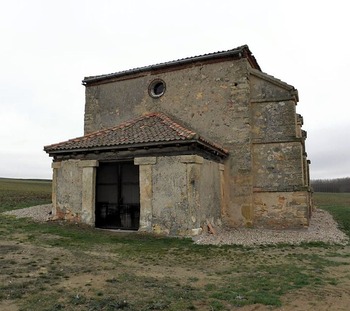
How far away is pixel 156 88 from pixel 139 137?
4.11 m

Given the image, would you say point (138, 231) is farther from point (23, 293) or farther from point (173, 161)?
point (23, 293)

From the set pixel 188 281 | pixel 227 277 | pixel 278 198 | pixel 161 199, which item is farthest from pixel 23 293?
pixel 278 198

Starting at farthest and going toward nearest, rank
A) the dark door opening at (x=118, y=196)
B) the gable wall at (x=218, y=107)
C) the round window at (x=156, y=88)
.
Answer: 1. the round window at (x=156, y=88)
2. the gable wall at (x=218, y=107)
3. the dark door opening at (x=118, y=196)

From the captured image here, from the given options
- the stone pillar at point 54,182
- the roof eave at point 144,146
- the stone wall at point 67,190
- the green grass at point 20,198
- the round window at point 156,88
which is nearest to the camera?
the roof eave at point 144,146

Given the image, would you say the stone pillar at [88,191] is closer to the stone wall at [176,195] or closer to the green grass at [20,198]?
the stone wall at [176,195]

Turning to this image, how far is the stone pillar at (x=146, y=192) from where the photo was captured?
11.0 m

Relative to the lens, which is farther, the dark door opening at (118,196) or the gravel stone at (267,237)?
the dark door opening at (118,196)

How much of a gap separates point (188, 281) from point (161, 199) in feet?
16.5

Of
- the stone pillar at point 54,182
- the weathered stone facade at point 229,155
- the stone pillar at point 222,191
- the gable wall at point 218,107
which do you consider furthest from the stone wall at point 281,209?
the stone pillar at point 54,182

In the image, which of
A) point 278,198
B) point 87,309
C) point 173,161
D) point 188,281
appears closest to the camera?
point 87,309

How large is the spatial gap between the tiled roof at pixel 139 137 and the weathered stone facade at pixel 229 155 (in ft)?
0.87

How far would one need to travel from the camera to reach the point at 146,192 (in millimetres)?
11070

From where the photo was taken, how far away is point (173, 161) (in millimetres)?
10836

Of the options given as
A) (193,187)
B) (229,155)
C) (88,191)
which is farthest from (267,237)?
(88,191)
